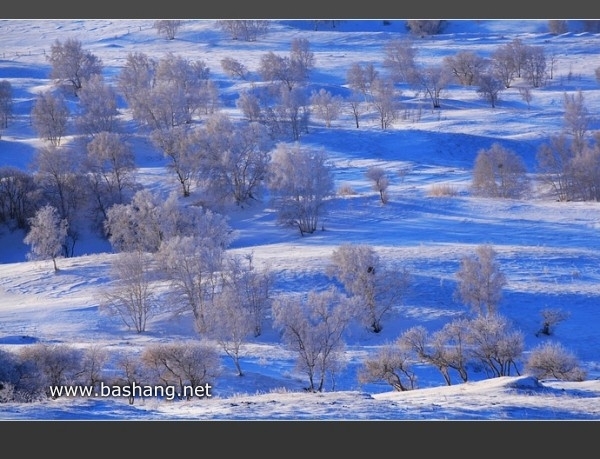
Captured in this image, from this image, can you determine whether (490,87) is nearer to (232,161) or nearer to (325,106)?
(325,106)

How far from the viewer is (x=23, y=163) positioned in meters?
46.6

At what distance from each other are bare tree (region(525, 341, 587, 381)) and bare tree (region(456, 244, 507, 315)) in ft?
14.6

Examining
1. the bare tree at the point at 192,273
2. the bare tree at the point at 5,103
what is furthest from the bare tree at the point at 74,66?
the bare tree at the point at 192,273

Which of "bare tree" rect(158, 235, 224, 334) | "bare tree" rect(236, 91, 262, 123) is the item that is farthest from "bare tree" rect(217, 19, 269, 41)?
"bare tree" rect(158, 235, 224, 334)

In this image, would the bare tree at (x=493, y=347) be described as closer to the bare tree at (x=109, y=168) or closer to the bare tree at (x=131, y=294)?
the bare tree at (x=131, y=294)

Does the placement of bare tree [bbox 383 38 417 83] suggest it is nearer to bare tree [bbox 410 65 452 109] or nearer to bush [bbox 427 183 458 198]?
bare tree [bbox 410 65 452 109]

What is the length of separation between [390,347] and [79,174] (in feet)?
86.4

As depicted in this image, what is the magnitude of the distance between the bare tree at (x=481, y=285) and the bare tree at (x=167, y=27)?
26292 millimetres

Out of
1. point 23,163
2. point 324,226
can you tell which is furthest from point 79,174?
point 324,226

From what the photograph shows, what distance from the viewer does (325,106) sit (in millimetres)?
55031

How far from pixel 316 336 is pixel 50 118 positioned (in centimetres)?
3266

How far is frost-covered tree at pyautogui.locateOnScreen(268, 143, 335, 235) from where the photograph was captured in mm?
37969

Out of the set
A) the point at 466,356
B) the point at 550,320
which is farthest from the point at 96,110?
the point at 466,356

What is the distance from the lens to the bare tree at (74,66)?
49281 millimetres
